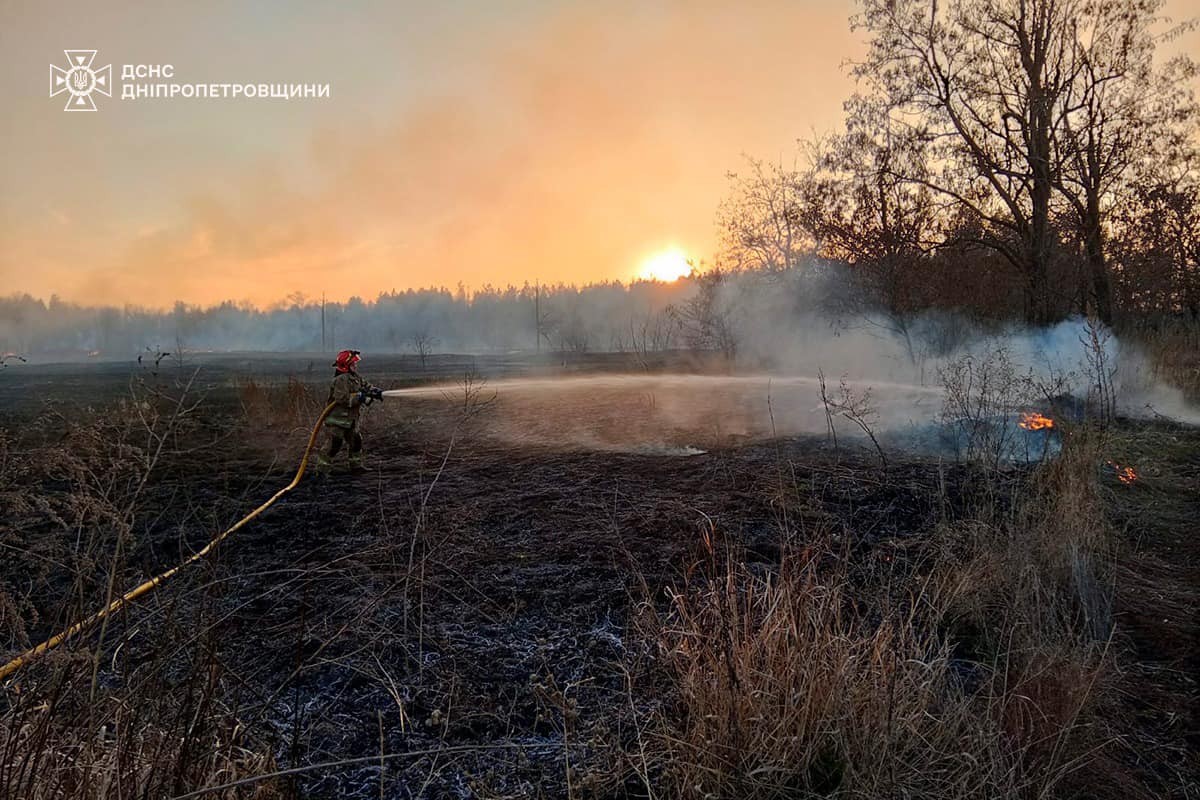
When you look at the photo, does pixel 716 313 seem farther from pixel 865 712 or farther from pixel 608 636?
pixel 865 712

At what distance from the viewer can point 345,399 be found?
847 cm

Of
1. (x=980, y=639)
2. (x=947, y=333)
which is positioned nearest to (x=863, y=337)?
(x=947, y=333)

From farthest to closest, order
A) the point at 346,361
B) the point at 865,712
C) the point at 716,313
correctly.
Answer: the point at 716,313 → the point at 346,361 → the point at 865,712

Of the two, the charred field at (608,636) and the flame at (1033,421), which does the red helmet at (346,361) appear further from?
the flame at (1033,421)

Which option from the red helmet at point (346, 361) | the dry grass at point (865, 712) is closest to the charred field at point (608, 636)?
the dry grass at point (865, 712)

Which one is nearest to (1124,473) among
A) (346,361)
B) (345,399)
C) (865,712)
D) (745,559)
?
(745,559)

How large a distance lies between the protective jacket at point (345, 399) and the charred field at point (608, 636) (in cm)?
122

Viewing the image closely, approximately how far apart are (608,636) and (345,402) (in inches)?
245

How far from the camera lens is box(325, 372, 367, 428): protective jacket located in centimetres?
844

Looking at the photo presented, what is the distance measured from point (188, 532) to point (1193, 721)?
26.8 feet

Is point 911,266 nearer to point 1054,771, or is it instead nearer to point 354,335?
point 1054,771

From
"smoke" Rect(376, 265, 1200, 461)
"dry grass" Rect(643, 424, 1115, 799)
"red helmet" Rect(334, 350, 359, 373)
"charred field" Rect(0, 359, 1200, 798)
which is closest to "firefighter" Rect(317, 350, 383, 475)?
"red helmet" Rect(334, 350, 359, 373)

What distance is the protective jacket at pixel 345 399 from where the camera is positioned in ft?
27.7

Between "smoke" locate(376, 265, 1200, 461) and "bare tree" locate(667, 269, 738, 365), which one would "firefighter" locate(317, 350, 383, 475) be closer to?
"smoke" locate(376, 265, 1200, 461)
